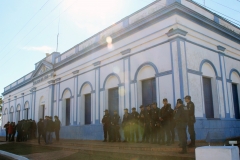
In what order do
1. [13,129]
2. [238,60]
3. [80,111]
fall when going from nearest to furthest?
[238,60] → [80,111] → [13,129]

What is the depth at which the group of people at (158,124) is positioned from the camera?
23.7 ft

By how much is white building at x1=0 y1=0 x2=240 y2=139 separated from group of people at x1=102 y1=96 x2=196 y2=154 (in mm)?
1213

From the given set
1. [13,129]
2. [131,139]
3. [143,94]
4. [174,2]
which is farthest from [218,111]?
[13,129]

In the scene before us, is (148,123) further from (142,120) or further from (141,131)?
(141,131)

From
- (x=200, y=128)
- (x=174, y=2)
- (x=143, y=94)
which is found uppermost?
(x=174, y=2)

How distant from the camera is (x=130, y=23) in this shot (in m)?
13.4

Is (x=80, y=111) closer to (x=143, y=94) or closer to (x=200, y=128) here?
(x=143, y=94)

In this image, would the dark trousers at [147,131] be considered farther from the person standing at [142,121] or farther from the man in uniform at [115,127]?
the man in uniform at [115,127]

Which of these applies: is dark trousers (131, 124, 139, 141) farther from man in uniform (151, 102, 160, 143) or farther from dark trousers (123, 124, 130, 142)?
man in uniform (151, 102, 160, 143)

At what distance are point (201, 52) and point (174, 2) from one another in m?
2.90

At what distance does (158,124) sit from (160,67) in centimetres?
304

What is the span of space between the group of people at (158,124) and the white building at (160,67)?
1.21m

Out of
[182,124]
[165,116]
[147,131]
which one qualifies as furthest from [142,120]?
[182,124]

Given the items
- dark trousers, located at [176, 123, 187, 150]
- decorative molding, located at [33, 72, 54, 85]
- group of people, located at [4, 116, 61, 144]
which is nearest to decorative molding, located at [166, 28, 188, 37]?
dark trousers, located at [176, 123, 187, 150]
